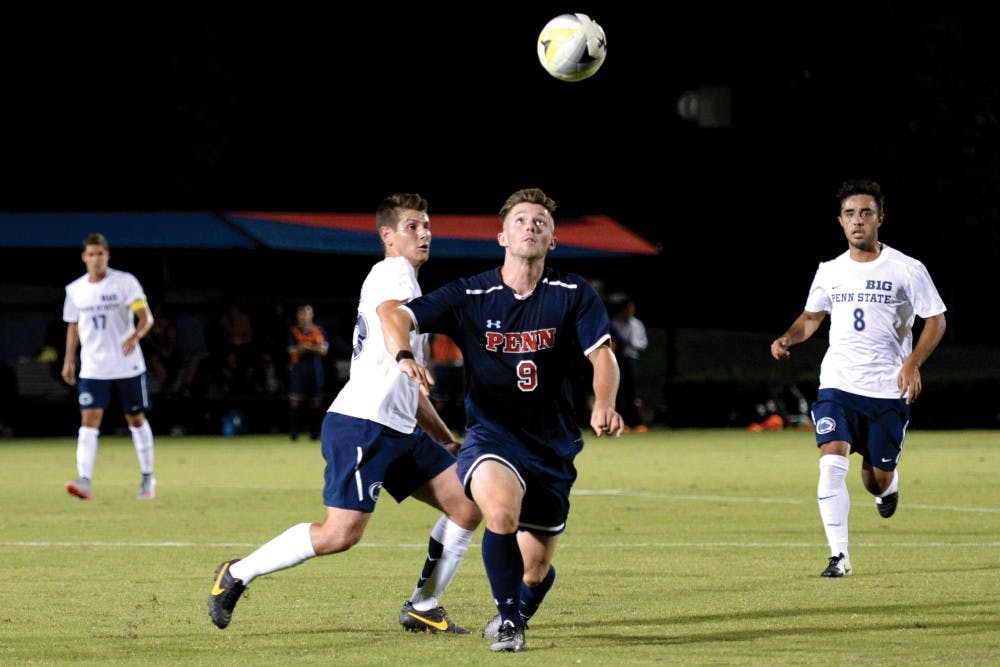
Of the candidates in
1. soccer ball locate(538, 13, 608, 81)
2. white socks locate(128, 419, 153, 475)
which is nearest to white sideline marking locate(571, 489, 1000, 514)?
white socks locate(128, 419, 153, 475)

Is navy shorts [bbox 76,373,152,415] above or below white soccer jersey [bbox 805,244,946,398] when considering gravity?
below

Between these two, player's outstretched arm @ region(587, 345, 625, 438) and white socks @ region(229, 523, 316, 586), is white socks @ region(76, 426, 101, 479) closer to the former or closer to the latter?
white socks @ region(229, 523, 316, 586)

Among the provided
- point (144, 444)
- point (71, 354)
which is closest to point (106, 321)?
point (71, 354)

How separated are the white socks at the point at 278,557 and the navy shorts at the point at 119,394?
8.88m

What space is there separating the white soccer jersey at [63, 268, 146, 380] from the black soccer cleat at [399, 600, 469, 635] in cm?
904

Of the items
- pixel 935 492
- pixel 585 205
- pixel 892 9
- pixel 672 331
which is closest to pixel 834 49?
pixel 892 9

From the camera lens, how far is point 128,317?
1778cm

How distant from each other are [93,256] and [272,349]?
1332 centimetres

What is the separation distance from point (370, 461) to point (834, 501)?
3720 mm

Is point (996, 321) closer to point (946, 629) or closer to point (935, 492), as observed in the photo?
point (935, 492)

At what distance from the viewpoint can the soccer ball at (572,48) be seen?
14547 mm

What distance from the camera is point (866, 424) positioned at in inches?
467

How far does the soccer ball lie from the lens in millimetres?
14547

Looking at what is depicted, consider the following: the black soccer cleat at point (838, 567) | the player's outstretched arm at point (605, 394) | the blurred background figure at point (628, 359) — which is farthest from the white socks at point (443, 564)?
the blurred background figure at point (628, 359)
